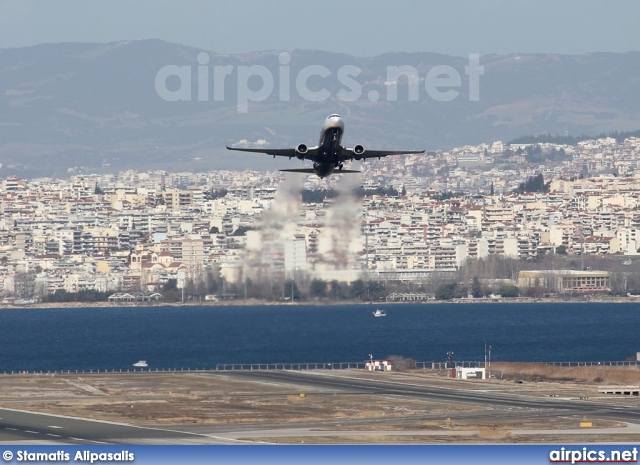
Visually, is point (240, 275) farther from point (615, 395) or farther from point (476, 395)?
point (615, 395)

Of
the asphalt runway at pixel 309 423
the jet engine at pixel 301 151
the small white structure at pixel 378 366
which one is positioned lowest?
the asphalt runway at pixel 309 423

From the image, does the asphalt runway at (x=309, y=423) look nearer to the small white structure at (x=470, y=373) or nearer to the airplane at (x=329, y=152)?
the small white structure at (x=470, y=373)

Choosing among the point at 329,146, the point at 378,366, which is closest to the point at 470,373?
the point at 378,366

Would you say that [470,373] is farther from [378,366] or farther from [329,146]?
[329,146]

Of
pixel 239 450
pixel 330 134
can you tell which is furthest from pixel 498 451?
pixel 330 134

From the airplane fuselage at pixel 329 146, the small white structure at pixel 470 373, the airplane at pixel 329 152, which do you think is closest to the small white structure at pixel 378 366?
the small white structure at pixel 470 373

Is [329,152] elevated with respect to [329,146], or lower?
lower
